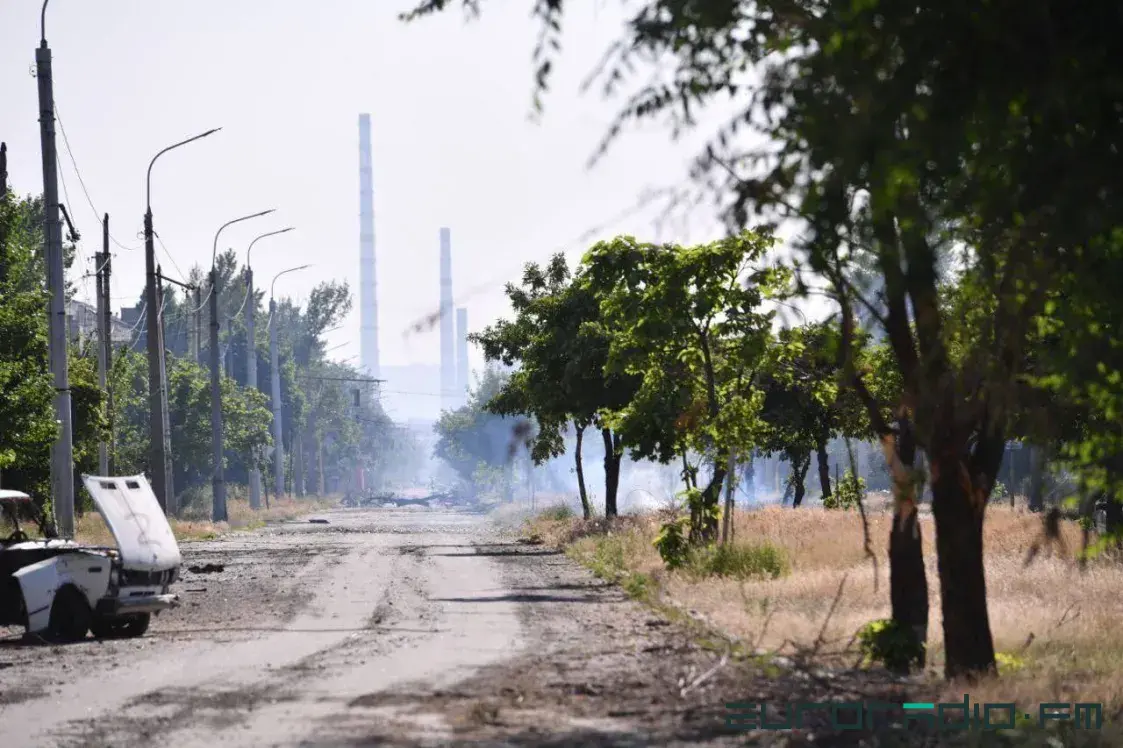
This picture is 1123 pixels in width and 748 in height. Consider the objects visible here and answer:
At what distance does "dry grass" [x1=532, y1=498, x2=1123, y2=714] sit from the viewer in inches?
514

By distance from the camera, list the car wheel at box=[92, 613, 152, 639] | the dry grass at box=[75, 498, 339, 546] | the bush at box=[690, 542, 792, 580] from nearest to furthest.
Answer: the car wheel at box=[92, 613, 152, 639]
the bush at box=[690, 542, 792, 580]
the dry grass at box=[75, 498, 339, 546]

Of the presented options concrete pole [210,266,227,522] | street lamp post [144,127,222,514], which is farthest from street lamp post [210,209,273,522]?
street lamp post [144,127,222,514]

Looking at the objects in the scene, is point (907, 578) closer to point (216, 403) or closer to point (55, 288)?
point (55, 288)

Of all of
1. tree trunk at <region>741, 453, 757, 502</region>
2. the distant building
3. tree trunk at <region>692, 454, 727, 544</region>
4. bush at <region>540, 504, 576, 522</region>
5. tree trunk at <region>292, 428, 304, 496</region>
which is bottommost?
bush at <region>540, 504, 576, 522</region>

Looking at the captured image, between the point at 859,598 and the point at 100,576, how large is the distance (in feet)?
28.6

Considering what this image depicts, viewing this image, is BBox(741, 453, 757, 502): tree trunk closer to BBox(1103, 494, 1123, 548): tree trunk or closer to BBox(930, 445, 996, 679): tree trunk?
BBox(1103, 494, 1123, 548): tree trunk

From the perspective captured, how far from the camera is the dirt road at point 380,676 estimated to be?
34.6 ft

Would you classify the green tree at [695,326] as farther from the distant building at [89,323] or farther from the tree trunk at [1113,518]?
the distant building at [89,323]

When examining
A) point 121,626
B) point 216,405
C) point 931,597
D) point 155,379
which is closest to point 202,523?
point 216,405

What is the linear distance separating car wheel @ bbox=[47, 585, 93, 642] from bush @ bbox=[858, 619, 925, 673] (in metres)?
8.57

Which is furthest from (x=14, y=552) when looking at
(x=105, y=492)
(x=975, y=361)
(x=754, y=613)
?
(x=975, y=361)

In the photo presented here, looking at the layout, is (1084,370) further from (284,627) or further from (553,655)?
(284,627)

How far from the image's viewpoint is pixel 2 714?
11.9m

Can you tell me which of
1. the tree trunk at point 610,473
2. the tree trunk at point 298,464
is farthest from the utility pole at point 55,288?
the tree trunk at point 298,464
